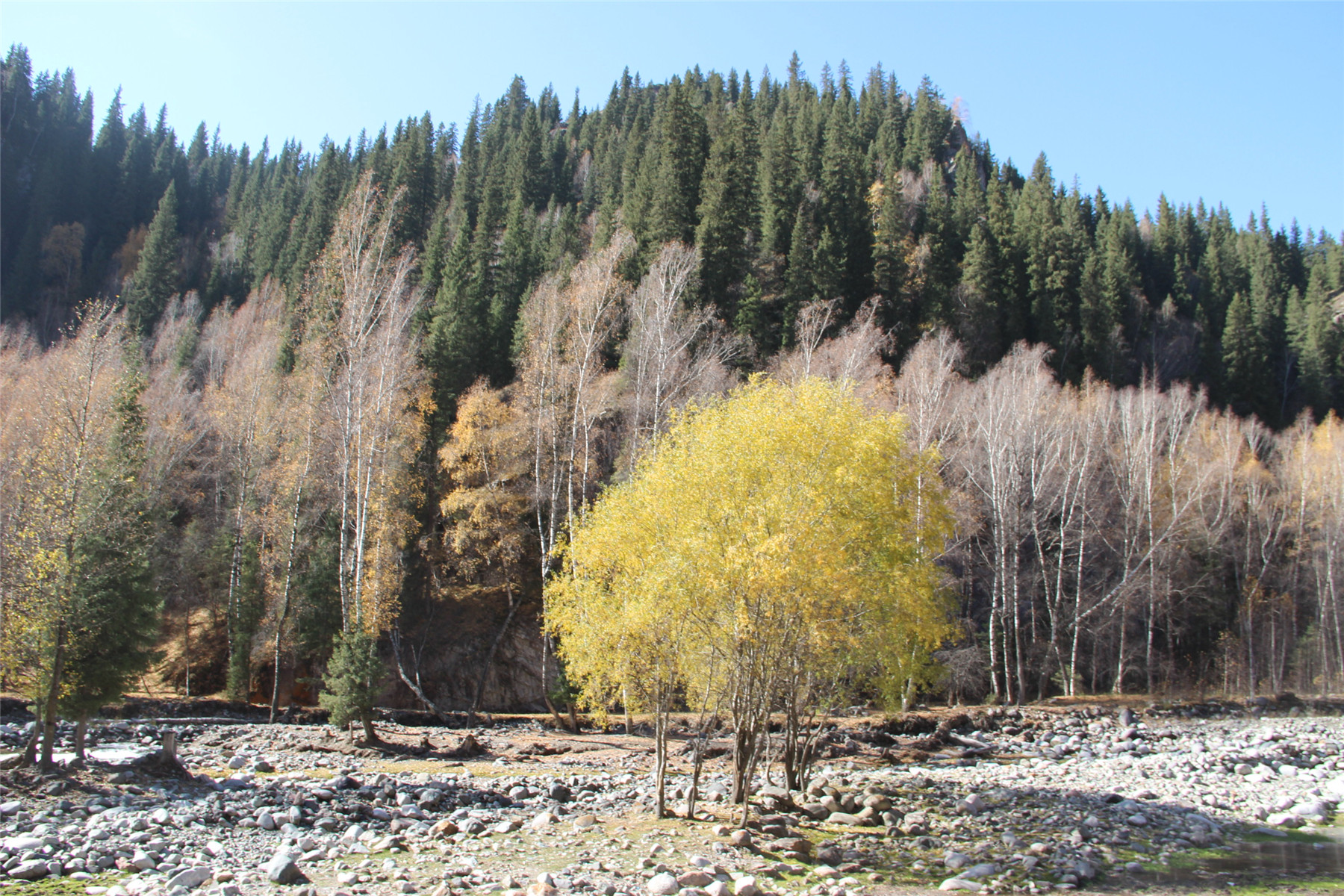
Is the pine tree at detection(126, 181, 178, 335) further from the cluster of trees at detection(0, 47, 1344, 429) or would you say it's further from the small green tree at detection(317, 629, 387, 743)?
the small green tree at detection(317, 629, 387, 743)

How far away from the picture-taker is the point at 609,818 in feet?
46.3

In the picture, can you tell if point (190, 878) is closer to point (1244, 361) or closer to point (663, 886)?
point (663, 886)

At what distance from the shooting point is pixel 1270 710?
3347cm

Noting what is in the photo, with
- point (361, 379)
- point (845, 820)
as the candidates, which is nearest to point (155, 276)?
point (361, 379)

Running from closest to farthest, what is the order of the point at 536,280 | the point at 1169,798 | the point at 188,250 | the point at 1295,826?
the point at 1295,826, the point at 1169,798, the point at 536,280, the point at 188,250

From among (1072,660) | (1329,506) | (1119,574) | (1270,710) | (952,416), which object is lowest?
(1270,710)

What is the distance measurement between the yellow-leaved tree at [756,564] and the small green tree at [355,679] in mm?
8183

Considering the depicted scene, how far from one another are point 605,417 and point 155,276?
5405 cm

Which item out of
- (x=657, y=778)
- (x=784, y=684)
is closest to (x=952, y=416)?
(x=784, y=684)

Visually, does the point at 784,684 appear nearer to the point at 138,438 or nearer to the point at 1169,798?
the point at 1169,798

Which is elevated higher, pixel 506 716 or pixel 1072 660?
pixel 1072 660

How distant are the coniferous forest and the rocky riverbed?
2.96 m

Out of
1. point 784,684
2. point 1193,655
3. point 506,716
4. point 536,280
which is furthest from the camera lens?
point 536,280

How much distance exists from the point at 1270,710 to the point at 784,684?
1217 inches
